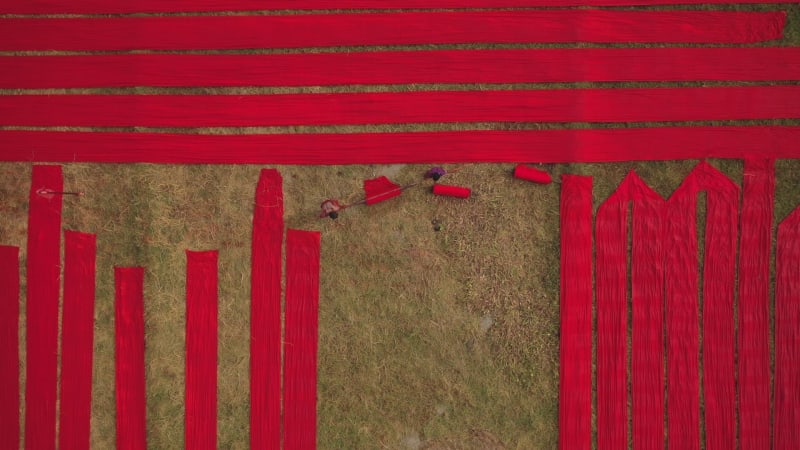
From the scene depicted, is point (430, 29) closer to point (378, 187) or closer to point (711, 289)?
point (378, 187)

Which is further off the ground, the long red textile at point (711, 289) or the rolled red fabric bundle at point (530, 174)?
the rolled red fabric bundle at point (530, 174)

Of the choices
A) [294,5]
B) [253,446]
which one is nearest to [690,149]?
[294,5]

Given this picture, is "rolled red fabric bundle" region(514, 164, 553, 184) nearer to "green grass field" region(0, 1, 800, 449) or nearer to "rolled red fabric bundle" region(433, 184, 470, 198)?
"green grass field" region(0, 1, 800, 449)

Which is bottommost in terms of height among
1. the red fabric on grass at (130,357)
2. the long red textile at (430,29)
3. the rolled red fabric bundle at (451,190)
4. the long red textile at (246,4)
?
the red fabric on grass at (130,357)

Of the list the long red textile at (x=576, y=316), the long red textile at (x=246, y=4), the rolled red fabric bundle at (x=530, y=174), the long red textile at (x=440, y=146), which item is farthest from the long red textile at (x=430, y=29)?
the long red textile at (x=576, y=316)

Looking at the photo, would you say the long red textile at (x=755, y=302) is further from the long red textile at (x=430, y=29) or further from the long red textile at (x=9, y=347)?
the long red textile at (x=9, y=347)
